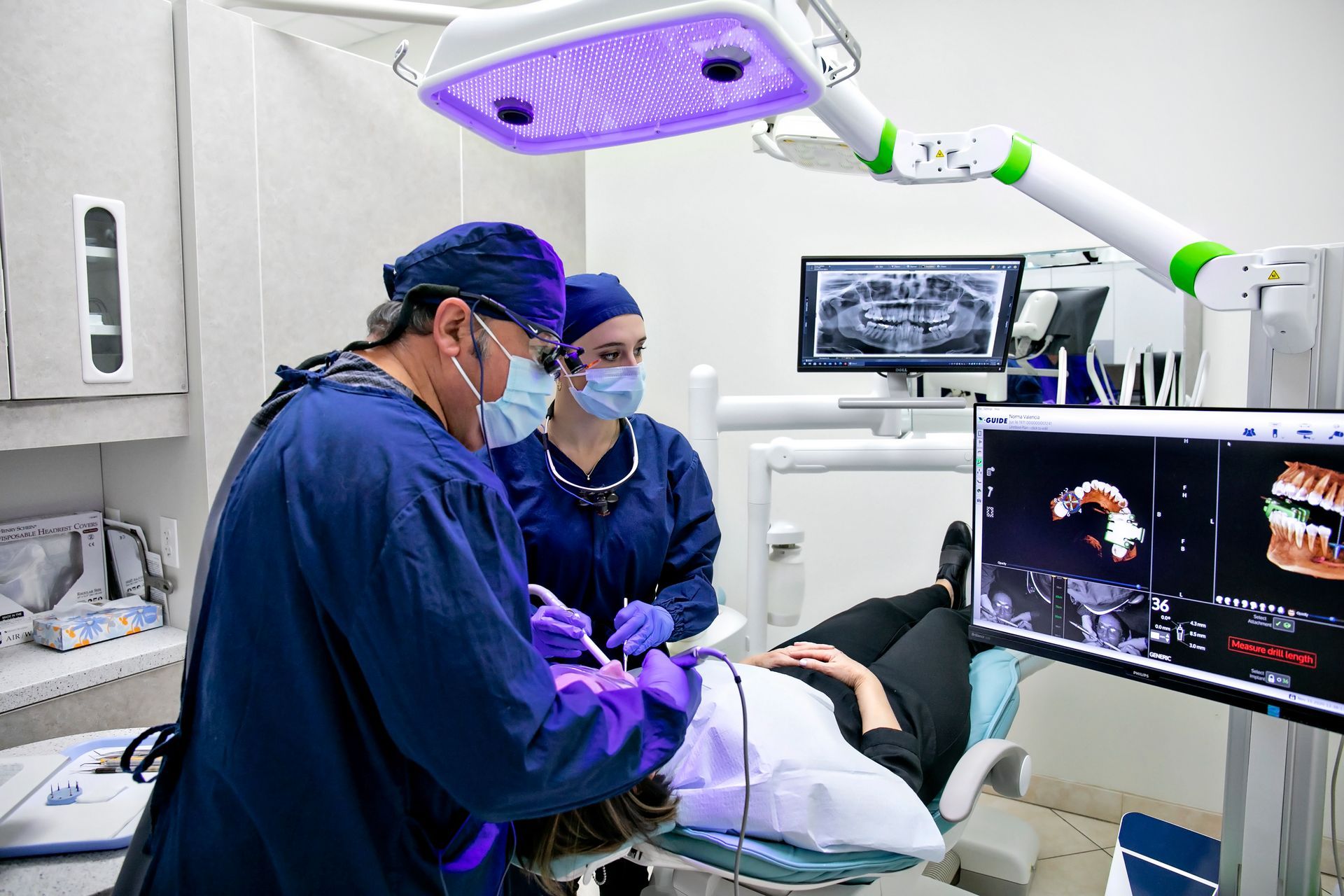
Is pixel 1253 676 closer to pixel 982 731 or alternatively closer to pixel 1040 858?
pixel 982 731

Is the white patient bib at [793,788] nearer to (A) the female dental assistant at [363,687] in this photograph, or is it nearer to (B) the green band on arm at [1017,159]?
(A) the female dental assistant at [363,687]

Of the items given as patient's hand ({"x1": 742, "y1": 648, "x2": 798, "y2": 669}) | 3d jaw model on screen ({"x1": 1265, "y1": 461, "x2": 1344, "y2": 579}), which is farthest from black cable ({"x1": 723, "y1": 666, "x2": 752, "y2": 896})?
3d jaw model on screen ({"x1": 1265, "y1": 461, "x2": 1344, "y2": 579})

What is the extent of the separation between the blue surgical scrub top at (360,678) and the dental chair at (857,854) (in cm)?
36

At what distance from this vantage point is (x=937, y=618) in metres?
2.02

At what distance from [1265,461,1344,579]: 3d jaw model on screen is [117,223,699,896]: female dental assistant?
78cm

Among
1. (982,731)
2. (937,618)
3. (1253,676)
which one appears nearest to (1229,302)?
(1253,676)

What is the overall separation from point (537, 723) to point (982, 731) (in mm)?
1248

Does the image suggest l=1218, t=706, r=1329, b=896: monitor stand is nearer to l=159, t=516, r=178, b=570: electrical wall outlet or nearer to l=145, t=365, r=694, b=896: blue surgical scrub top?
l=145, t=365, r=694, b=896: blue surgical scrub top

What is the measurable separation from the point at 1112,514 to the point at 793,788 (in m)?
0.62

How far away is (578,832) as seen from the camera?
42.5 inches

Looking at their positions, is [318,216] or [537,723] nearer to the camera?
[537,723]

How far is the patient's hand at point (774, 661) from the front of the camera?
5.57 feet

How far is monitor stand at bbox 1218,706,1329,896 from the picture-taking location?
1049 mm

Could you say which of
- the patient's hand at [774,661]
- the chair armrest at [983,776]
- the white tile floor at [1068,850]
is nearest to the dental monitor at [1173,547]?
the chair armrest at [983,776]
